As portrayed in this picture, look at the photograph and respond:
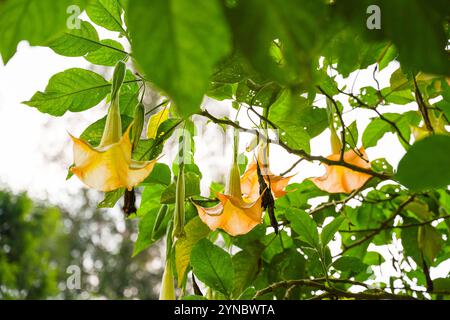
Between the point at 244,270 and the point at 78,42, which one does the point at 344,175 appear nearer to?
the point at 244,270

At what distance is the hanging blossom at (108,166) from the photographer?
46 centimetres

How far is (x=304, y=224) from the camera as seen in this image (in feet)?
2.25

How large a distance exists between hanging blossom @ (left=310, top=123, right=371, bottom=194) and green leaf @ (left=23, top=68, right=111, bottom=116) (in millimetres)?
312

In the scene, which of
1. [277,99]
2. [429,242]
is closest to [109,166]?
[277,99]

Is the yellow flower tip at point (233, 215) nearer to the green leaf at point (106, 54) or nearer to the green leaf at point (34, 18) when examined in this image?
the green leaf at point (106, 54)

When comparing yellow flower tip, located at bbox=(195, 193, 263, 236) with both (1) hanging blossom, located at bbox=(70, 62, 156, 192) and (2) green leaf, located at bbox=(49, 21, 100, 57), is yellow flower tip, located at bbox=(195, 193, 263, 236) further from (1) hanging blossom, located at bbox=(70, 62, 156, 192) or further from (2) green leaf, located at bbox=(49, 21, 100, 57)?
(2) green leaf, located at bbox=(49, 21, 100, 57)

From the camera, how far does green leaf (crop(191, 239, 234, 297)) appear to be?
25.3 inches

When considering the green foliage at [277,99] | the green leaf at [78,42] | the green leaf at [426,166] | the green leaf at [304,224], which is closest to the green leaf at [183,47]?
the green foliage at [277,99]

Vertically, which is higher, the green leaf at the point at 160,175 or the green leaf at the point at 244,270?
the green leaf at the point at 160,175

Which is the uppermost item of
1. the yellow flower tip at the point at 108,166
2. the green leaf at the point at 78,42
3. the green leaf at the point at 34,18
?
the green leaf at the point at 78,42

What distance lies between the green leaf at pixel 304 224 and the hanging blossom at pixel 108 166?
277mm

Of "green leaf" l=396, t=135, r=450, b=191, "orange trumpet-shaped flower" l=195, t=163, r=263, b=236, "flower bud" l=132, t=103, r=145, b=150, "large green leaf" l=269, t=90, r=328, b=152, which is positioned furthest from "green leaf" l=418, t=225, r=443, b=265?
"green leaf" l=396, t=135, r=450, b=191

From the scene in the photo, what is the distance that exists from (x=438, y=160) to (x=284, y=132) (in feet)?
1.59
